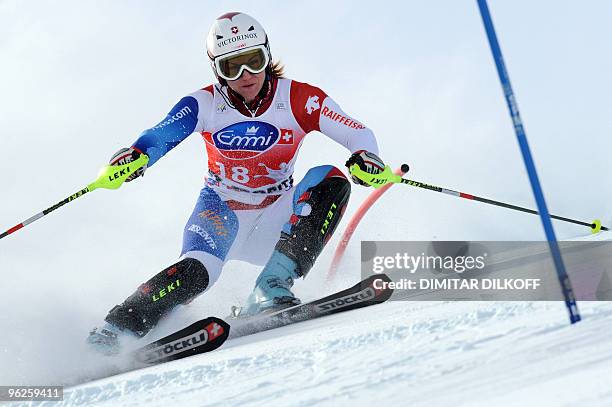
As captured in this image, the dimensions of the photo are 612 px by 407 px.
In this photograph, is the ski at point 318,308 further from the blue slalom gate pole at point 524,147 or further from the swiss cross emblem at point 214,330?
the blue slalom gate pole at point 524,147

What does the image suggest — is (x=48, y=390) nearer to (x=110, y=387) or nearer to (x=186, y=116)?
(x=110, y=387)

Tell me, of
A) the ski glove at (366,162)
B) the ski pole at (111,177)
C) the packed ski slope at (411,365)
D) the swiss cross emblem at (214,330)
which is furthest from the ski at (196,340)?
the ski glove at (366,162)

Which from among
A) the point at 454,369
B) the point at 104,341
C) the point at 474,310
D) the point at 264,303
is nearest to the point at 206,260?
the point at 264,303

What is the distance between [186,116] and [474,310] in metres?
2.45

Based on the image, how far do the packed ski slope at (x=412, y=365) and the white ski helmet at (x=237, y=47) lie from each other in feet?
5.50

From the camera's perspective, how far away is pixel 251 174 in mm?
4836

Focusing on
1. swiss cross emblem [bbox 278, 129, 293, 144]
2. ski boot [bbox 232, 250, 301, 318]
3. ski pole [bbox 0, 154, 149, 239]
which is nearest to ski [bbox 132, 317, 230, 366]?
ski boot [bbox 232, 250, 301, 318]

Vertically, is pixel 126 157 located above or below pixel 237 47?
below

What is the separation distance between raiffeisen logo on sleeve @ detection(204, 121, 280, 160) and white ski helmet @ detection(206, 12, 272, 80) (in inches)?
12.5

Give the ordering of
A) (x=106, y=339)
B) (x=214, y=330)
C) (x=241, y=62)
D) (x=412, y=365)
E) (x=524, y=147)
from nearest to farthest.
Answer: (x=412, y=365) → (x=524, y=147) → (x=214, y=330) → (x=106, y=339) → (x=241, y=62)

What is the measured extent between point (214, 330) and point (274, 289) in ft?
2.04

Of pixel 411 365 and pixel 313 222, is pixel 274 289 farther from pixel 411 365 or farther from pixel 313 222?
pixel 411 365

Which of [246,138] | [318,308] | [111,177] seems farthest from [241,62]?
[318,308]

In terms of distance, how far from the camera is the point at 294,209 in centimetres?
459
